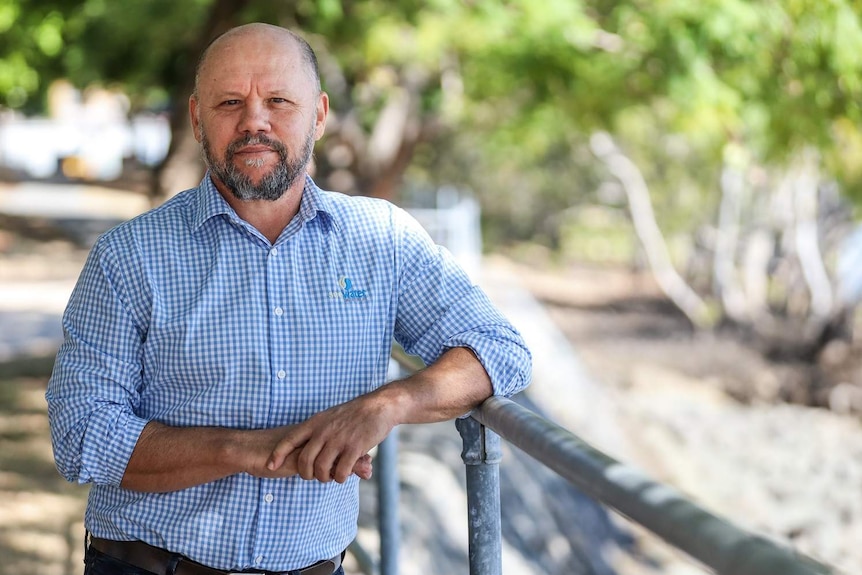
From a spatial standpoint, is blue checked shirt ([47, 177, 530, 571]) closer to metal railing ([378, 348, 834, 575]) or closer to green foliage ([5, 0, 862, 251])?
metal railing ([378, 348, 834, 575])

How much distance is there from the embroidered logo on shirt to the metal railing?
12.1 inches

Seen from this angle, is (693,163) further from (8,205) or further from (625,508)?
(625,508)

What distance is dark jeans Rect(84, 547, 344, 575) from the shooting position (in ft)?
7.09

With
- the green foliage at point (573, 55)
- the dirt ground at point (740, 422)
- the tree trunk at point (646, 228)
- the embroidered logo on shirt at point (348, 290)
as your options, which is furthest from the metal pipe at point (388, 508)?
the tree trunk at point (646, 228)

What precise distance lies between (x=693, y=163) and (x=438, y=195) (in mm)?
5978

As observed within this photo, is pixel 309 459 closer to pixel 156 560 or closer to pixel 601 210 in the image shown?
pixel 156 560

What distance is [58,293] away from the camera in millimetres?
14820

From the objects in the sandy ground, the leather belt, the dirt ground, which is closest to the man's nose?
the leather belt

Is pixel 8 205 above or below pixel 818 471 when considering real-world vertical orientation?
above

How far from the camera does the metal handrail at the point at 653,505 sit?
1099 mm

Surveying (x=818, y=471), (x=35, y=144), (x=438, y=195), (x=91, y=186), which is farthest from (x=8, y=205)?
(x=35, y=144)

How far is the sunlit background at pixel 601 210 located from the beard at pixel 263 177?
4.28 ft

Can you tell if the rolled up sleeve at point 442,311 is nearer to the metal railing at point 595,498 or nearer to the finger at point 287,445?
the metal railing at point 595,498

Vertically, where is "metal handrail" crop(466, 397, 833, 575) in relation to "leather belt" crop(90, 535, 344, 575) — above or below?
above
